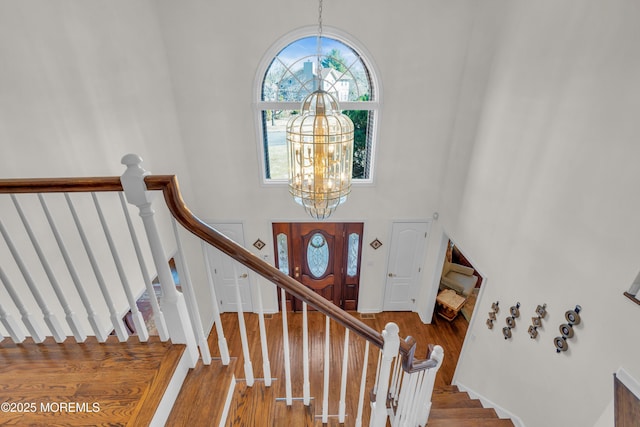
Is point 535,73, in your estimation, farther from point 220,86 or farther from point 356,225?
point 220,86

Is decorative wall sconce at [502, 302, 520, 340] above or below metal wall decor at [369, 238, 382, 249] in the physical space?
above

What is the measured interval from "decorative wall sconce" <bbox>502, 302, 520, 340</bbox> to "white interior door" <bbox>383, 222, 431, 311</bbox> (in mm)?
1984

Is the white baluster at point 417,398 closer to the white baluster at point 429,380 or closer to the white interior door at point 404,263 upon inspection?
the white baluster at point 429,380

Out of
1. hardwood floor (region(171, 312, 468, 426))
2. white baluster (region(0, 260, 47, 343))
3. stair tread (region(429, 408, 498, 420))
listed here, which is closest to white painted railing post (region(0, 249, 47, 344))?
white baluster (region(0, 260, 47, 343))

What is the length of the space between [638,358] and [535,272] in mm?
925

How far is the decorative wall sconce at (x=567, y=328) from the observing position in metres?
2.14

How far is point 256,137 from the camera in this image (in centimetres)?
412

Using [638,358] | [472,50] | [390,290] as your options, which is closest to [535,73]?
[472,50]

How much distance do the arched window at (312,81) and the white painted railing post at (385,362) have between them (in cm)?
302

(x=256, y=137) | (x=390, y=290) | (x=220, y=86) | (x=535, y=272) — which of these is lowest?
(x=390, y=290)

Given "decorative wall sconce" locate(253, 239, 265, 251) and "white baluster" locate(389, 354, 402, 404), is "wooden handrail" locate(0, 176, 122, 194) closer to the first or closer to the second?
"white baluster" locate(389, 354, 402, 404)

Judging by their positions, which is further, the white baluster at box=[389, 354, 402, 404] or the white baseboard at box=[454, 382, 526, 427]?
the white baseboard at box=[454, 382, 526, 427]

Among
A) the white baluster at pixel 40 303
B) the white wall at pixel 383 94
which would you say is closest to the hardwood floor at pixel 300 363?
the white baluster at pixel 40 303

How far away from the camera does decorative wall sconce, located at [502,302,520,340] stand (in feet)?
9.20
